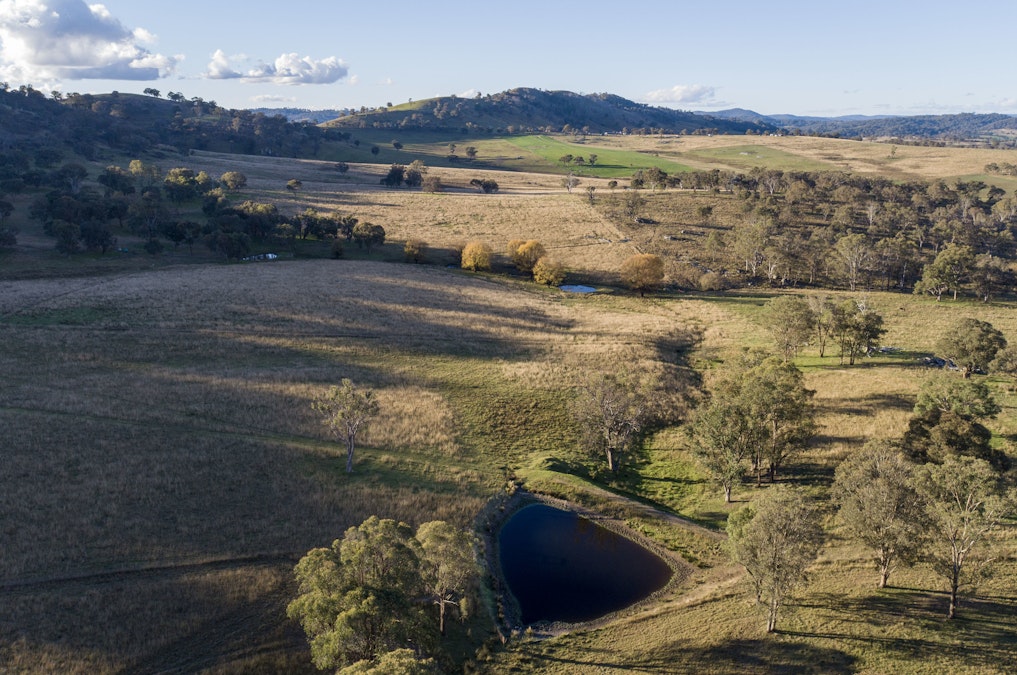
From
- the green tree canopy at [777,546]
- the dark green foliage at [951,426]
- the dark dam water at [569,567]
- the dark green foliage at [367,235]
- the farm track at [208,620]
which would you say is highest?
the dark green foliage at [367,235]

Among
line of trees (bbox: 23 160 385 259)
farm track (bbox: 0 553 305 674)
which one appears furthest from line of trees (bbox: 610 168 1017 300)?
farm track (bbox: 0 553 305 674)

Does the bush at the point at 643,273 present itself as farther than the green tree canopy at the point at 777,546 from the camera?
Yes

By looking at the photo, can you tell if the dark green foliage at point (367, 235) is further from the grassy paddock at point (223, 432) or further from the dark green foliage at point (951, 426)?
the dark green foliage at point (951, 426)

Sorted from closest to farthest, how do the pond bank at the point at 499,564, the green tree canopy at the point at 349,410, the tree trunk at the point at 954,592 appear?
1. the tree trunk at the point at 954,592
2. the pond bank at the point at 499,564
3. the green tree canopy at the point at 349,410

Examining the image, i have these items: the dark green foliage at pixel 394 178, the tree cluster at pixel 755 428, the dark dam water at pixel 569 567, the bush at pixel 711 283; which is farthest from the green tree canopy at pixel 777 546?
the dark green foliage at pixel 394 178

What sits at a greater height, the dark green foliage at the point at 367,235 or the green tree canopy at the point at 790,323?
the dark green foliage at the point at 367,235

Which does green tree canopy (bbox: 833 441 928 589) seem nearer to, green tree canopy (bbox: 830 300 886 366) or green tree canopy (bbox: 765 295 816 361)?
green tree canopy (bbox: 765 295 816 361)
